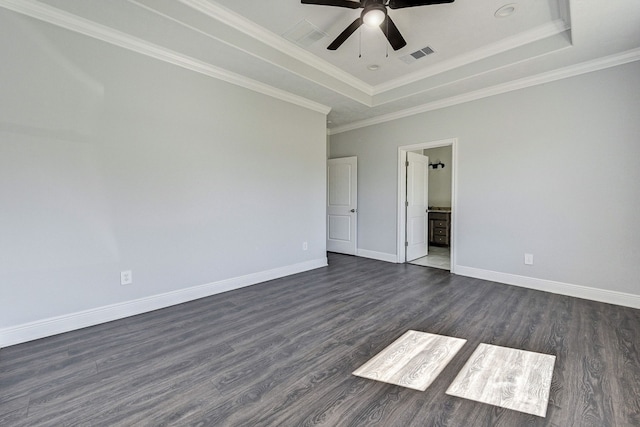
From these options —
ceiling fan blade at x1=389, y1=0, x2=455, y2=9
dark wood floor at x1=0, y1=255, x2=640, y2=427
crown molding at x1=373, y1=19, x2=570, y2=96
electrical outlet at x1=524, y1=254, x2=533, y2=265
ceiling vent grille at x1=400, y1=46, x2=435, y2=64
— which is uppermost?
ceiling vent grille at x1=400, y1=46, x2=435, y2=64

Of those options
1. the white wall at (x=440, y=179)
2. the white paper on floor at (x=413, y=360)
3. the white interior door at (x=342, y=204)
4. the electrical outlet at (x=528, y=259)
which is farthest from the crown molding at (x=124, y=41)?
the white wall at (x=440, y=179)

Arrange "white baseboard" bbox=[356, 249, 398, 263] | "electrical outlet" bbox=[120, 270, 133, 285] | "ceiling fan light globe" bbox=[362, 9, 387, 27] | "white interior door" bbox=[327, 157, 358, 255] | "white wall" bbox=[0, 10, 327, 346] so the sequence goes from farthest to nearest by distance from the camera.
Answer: "white interior door" bbox=[327, 157, 358, 255] → "white baseboard" bbox=[356, 249, 398, 263] → "electrical outlet" bbox=[120, 270, 133, 285] → "white wall" bbox=[0, 10, 327, 346] → "ceiling fan light globe" bbox=[362, 9, 387, 27]

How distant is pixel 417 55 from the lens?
3.56 metres

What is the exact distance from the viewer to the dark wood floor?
1577 mm

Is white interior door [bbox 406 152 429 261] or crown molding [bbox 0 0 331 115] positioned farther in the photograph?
white interior door [bbox 406 152 429 261]

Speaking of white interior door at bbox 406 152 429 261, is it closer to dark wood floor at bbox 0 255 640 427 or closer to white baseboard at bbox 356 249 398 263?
white baseboard at bbox 356 249 398 263

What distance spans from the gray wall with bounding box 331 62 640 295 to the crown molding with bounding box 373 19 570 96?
0.77m

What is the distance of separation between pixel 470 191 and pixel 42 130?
505cm

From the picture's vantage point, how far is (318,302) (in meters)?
3.30

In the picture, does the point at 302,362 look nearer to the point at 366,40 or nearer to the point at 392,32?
the point at 392,32

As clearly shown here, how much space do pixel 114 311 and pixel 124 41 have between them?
2.67 metres

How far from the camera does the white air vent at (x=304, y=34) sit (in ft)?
9.72

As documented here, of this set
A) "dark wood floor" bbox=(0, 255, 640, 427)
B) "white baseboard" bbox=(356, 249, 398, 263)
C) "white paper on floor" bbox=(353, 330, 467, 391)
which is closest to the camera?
"dark wood floor" bbox=(0, 255, 640, 427)

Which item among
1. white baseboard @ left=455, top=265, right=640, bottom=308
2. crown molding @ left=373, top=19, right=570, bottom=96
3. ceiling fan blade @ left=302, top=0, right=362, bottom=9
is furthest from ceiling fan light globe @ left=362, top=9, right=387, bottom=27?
white baseboard @ left=455, top=265, right=640, bottom=308
